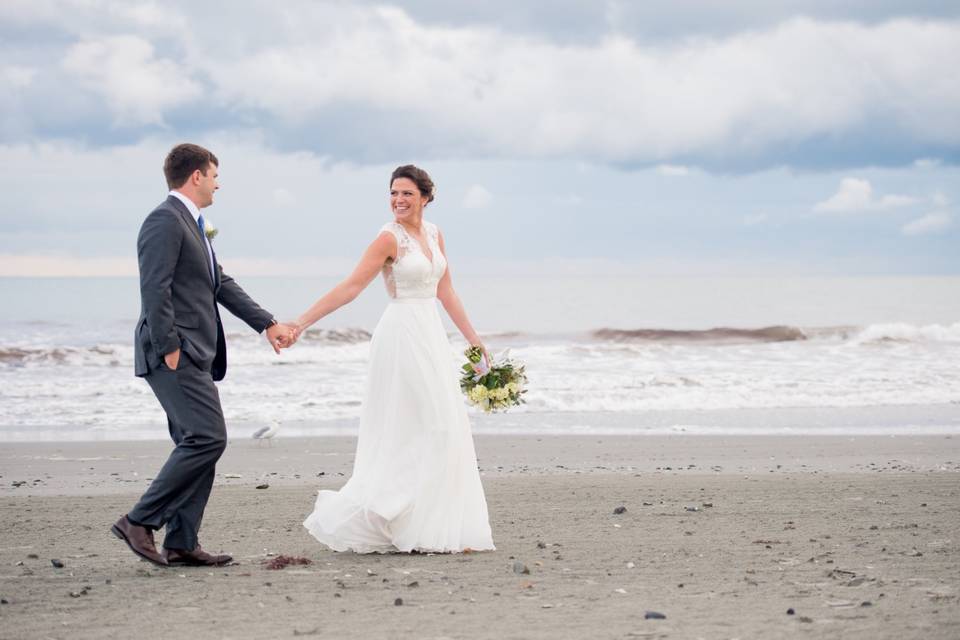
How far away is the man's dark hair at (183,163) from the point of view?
579 centimetres

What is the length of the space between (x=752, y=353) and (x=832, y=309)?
2226 cm

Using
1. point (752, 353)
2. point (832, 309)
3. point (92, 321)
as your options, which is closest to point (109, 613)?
point (752, 353)

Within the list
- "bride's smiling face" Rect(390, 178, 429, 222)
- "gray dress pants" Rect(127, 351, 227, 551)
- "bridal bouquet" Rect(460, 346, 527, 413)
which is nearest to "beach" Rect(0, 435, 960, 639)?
"gray dress pants" Rect(127, 351, 227, 551)

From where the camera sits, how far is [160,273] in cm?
548

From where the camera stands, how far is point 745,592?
521 centimetres

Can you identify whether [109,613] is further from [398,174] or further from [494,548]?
[398,174]

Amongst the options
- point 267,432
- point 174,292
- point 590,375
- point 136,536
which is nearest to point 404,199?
point 174,292

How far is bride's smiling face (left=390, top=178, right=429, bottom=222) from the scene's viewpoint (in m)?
6.43

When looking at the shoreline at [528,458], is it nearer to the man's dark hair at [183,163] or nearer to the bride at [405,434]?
the bride at [405,434]

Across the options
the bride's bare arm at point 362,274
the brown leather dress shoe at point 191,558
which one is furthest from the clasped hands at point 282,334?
the brown leather dress shoe at point 191,558

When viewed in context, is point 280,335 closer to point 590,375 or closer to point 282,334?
point 282,334

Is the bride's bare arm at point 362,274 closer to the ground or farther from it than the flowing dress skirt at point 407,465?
farther from it

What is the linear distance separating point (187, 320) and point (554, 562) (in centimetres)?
240

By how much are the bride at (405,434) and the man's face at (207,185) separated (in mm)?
866
